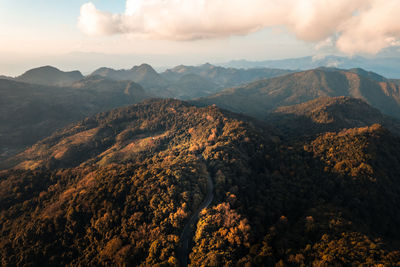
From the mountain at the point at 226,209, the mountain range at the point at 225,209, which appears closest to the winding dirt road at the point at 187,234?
the mountain range at the point at 225,209

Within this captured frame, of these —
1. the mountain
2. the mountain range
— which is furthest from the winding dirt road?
the mountain

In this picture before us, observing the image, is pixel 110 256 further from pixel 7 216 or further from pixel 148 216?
pixel 7 216

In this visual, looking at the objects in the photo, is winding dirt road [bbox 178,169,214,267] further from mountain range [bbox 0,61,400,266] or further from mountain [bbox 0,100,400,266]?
mountain [bbox 0,100,400,266]

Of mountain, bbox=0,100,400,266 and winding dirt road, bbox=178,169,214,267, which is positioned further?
winding dirt road, bbox=178,169,214,267

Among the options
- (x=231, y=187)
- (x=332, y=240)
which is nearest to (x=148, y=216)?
(x=231, y=187)

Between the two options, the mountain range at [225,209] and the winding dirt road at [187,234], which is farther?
the winding dirt road at [187,234]

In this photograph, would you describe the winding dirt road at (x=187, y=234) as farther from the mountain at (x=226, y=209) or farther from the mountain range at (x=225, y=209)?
the mountain at (x=226, y=209)

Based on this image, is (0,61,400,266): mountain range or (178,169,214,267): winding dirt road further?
(178,169,214,267): winding dirt road

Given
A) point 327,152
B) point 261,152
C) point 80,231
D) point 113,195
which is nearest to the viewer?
point 80,231
